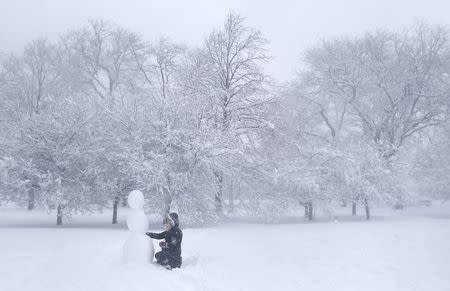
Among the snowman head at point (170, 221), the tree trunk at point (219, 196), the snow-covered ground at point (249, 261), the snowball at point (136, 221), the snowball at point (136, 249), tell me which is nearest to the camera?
the snow-covered ground at point (249, 261)

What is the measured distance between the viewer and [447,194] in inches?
1201

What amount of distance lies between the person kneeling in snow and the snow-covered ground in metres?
0.26

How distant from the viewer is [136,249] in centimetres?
1020

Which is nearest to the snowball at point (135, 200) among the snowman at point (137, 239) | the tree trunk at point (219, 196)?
the snowman at point (137, 239)

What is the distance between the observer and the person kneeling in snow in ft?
34.5

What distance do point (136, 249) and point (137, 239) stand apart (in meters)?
0.21

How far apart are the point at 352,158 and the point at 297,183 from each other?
13.3ft

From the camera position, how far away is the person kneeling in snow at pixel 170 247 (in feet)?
34.5

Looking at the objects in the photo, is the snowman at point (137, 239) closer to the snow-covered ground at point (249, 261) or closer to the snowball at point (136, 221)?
the snowball at point (136, 221)

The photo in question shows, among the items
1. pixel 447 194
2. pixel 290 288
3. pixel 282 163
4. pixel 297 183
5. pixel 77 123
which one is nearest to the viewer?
pixel 290 288

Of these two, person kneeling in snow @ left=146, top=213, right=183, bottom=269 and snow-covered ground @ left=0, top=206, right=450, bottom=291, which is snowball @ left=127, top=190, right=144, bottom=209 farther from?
snow-covered ground @ left=0, top=206, right=450, bottom=291

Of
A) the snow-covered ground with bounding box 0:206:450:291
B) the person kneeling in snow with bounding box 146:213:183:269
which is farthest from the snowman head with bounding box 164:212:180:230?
the snow-covered ground with bounding box 0:206:450:291

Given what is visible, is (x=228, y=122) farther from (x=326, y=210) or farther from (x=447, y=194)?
(x=447, y=194)

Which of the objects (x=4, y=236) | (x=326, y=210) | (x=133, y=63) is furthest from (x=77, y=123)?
(x=133, y=63)
